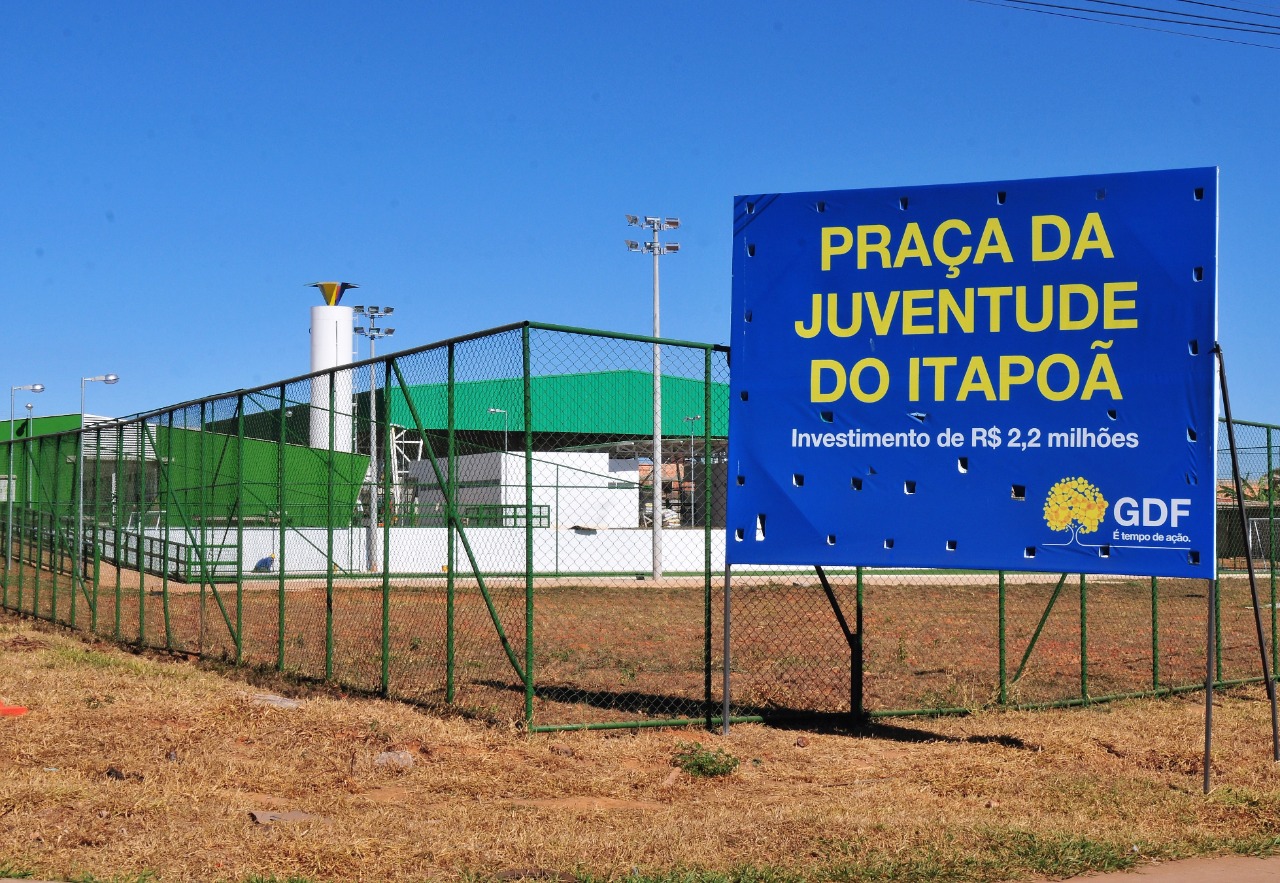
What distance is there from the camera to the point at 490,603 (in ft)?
29.5

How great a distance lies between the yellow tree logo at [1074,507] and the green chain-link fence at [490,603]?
1799 mm

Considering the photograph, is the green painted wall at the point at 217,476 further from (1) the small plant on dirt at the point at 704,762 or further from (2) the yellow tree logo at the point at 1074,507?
(2) the yellow tree logo at the point at 1074,507

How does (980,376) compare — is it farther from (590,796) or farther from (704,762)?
(590,796)

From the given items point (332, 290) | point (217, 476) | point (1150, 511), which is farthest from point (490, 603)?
point (332, 290)

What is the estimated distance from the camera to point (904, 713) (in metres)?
9.88

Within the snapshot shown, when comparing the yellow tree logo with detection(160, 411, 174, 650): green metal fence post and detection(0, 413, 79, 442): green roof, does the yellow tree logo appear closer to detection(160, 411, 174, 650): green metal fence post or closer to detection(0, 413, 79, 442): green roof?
detection(160, 411, 174, 650): green metal fence post

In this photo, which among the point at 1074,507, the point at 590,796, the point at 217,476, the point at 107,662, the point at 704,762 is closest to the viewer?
the point at 590,796

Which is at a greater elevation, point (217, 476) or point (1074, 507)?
point (217, 476)

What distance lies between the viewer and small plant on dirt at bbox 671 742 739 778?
7824 millimetres

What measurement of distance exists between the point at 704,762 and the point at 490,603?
2.04 meters

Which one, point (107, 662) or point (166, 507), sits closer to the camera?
point (107, 662)

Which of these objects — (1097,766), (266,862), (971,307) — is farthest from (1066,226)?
(266,862)

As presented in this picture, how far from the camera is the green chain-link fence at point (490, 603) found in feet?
34.0

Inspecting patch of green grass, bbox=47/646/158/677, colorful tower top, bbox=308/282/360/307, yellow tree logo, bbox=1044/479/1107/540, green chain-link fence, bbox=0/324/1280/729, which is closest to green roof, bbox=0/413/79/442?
colorful tower top, bbox=308/282/360/307
